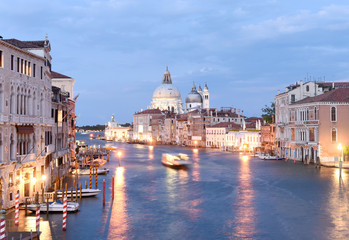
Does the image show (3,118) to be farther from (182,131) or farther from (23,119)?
(182,131)

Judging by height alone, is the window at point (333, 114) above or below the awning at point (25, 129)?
above

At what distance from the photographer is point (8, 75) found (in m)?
18.8

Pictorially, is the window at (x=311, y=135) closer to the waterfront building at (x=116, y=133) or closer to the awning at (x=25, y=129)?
the awning at (x=25, y=129)

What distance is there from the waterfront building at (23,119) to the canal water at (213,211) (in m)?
1.82

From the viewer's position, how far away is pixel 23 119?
20031mm

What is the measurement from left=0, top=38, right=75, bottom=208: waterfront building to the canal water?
1824mm

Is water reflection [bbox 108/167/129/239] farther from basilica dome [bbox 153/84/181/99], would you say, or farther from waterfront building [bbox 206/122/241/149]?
basilica dome [bbox 153/84/181/99]

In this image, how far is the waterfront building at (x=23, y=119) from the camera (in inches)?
727

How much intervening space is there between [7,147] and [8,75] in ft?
9.68

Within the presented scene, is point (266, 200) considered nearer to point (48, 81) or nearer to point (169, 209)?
point (169, 209)

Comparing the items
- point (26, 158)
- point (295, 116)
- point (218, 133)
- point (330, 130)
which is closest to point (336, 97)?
point (330, 130)

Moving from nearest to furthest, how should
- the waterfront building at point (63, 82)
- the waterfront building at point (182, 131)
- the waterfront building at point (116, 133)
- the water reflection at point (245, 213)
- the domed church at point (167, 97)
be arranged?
the water reflection at point (245, 213)
the waterfront building at point (63, 82)
the waterfront building at point (182, 131)
the domed church at point (167, 97)
the waterfront building at point (116, 133)

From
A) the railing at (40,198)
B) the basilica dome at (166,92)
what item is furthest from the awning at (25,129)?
the basilica dome at (166,92)

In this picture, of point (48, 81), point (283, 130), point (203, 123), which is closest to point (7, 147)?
point (48, 81)
